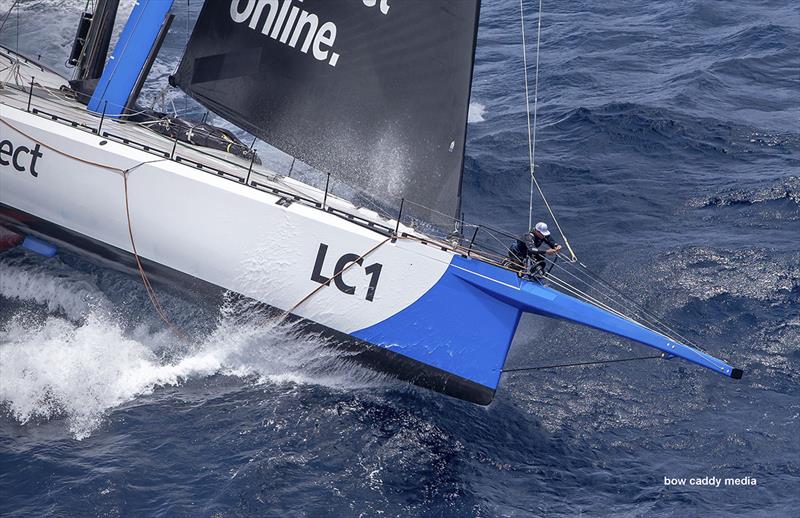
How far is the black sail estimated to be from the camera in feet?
37.6

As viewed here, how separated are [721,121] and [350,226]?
9.19 meters

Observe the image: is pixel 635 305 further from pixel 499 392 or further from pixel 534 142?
pixel 534 142

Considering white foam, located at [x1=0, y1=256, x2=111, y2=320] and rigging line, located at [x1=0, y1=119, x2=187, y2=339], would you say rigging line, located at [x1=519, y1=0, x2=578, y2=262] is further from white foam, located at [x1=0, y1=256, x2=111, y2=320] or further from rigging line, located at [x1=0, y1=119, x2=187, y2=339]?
white foam, located at [x1=0, y1=256, x2=111, y2=320]

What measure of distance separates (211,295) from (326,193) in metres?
2.21

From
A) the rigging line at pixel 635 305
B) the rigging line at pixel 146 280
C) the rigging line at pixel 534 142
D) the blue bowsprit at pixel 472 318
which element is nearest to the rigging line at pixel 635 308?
the rigging line at pixel 635 305

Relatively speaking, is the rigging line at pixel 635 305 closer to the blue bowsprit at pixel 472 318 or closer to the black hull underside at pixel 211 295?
the blue bowsprit at pixel 472 318

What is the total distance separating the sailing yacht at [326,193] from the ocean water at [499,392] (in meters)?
0.60

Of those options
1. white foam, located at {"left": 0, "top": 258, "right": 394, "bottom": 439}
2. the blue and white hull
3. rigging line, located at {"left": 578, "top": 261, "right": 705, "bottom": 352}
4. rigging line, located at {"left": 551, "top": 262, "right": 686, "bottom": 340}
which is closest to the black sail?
the blue and white hull

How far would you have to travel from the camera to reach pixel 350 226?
39.0 ft

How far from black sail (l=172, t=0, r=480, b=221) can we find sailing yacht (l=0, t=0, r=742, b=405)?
0.02 m

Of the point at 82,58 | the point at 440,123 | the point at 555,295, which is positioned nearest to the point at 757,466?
the point at 555,295

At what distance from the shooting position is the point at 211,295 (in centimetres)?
1262

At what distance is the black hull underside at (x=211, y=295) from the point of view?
39.3 feet

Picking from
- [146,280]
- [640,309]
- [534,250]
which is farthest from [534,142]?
[146,280]
